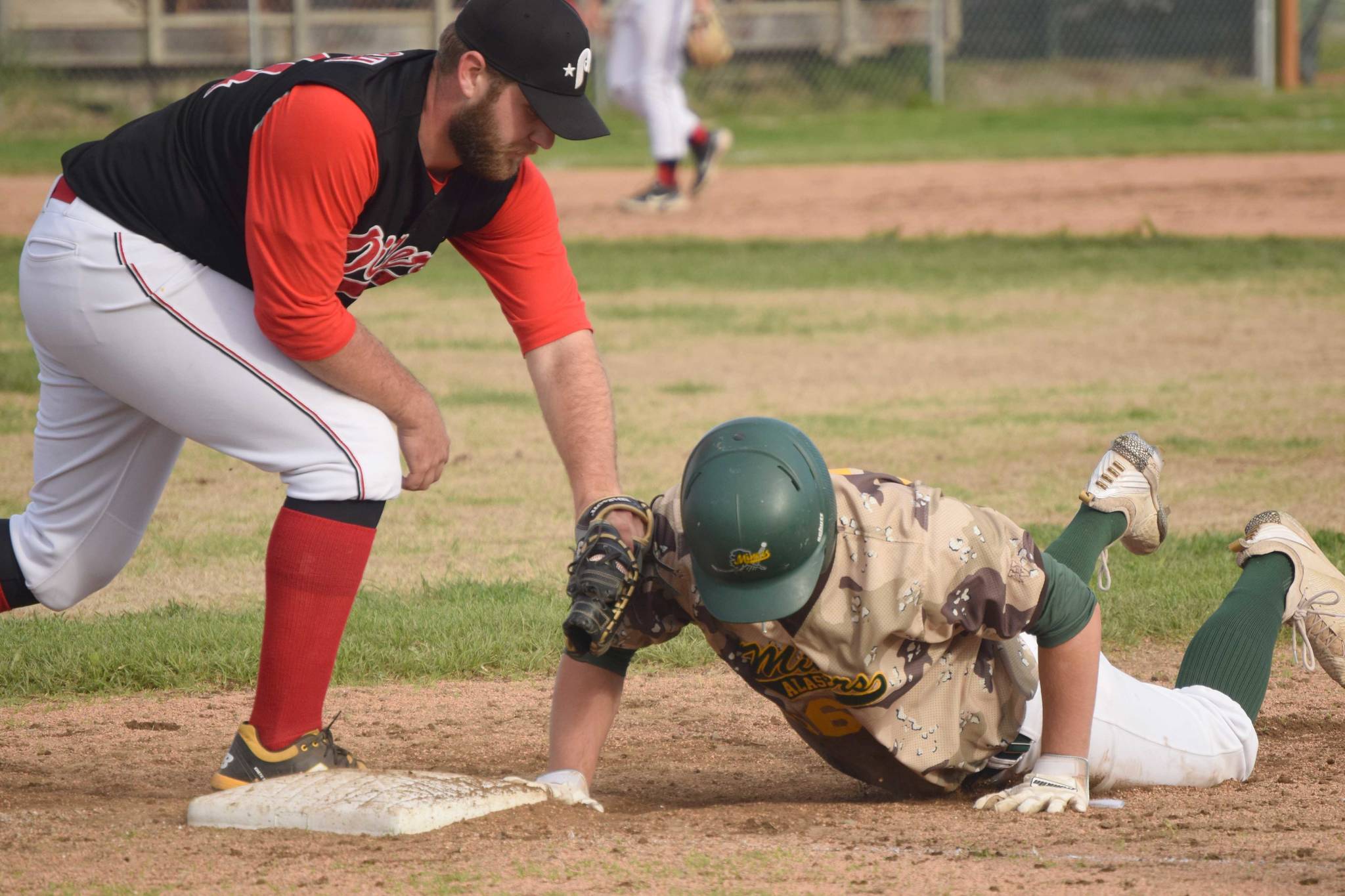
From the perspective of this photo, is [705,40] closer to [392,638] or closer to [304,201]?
[392,638]

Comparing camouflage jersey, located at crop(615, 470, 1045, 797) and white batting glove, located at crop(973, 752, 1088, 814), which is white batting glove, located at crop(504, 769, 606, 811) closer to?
camouflage jersey, located at crop(615, 470, 1045, 797)

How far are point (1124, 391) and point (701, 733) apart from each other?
4591mm

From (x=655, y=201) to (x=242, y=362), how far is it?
11.3 meters

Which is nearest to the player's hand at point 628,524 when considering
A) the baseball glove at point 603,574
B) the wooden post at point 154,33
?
the baseball glove at point 603,574

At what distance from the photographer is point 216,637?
4641 mm

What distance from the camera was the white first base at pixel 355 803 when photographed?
9.91 ft

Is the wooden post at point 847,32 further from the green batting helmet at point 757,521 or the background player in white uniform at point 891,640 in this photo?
the green batting helmet at point 757,521

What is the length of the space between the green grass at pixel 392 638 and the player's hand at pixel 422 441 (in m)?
1.40

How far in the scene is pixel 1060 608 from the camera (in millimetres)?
3045

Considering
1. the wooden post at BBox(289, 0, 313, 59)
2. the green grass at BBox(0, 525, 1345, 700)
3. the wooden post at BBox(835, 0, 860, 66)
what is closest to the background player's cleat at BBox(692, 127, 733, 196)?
the wooden post at BBox(289, 0, 313, 59)

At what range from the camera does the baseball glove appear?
2.84 metres

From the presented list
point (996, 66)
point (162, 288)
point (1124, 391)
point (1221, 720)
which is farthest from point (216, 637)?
point (996, 66)

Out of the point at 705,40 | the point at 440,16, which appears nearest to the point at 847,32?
the point at 440,16

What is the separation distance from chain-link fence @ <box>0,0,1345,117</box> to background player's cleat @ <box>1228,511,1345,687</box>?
16241mm
